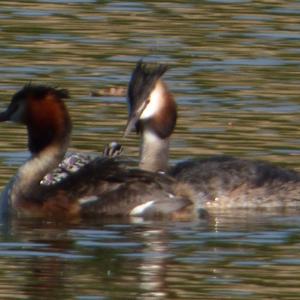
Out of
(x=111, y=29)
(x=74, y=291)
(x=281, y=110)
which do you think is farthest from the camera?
(x=111, y=29)

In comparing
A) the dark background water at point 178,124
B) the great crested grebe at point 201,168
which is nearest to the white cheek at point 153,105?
the great crested grebe at point 201,168

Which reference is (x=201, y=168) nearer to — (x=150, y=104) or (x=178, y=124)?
(x=150, y=104)

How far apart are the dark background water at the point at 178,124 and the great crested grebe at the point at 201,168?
43 cm

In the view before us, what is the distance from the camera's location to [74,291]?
49.8 ft

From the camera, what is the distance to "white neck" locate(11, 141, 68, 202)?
19.1m

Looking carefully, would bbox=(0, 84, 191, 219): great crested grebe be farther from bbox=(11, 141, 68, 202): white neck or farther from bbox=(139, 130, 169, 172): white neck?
bbox=(139, 130, 169, 172): white neck

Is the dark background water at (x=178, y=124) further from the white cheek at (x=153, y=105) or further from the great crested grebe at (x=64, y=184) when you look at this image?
the white cheek at (x=153, y=105)

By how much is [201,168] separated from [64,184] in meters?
1.58

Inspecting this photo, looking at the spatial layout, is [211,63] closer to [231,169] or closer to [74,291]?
[231,169]

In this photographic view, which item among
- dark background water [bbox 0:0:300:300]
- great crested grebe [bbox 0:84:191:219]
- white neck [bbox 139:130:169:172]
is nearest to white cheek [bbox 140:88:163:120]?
white neck [bbox 139:130:169:172]

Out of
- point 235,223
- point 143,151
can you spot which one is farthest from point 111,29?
point 235,223

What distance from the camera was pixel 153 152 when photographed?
20.5m

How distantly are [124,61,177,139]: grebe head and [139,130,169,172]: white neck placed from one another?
58mm

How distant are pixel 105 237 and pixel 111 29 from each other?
12.3 meters
